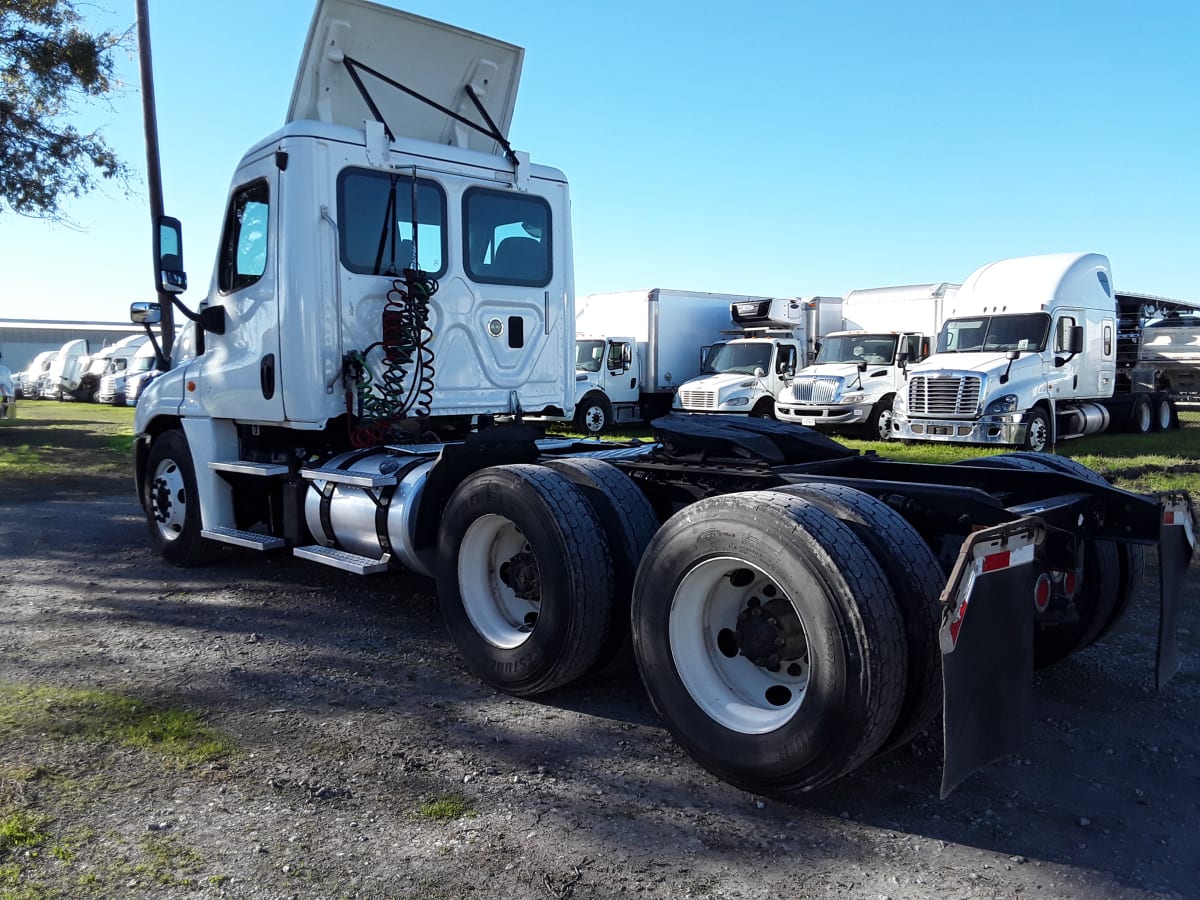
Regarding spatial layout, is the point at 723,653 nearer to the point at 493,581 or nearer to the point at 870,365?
the point at 493,581

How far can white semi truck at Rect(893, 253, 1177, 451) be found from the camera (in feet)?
53.5

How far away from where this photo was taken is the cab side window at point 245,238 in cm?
611

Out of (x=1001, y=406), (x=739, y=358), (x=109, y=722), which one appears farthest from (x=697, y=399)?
(x=109, y=722)

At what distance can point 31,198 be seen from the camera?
54.6ft

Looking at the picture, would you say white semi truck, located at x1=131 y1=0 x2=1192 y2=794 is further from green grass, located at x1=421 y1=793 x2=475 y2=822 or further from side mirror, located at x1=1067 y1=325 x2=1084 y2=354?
side mirror, located at x1=1067 y1=325 x2=1084 y2=354

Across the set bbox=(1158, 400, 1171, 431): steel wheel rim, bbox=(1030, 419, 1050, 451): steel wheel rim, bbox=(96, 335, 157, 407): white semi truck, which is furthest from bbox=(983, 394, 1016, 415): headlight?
bbox=(96, 335, 157, 407): white semi truck

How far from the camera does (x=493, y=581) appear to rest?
4793 mm

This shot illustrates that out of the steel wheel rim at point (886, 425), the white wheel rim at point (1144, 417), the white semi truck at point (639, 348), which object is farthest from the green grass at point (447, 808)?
the white wheel rim at point (1144, 417)

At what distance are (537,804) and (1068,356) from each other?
651 inches

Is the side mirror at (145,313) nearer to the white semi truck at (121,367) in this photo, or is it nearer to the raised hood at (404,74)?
the raised hood at (404,74)

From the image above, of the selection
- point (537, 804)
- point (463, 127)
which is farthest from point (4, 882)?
point (463, 127)

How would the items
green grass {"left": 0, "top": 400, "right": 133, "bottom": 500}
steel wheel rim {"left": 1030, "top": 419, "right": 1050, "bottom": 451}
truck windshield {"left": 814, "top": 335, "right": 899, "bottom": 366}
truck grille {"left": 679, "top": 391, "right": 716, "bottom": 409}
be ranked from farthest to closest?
truck grille {"left": 679, "top": 391, "right": 716, "bottom": 409} < truck windshield {"left": 814, "top": 335, "right": 899, "bottom": 366} < steel wheel rim {"left": 1030, "top": 419, "right": 1050, "bottom": 451} < green grass {"left": 0, "top": 400, "right": 133, "bottom": 500}

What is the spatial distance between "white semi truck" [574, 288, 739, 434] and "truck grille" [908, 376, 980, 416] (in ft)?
23.0

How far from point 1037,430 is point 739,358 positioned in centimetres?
713
